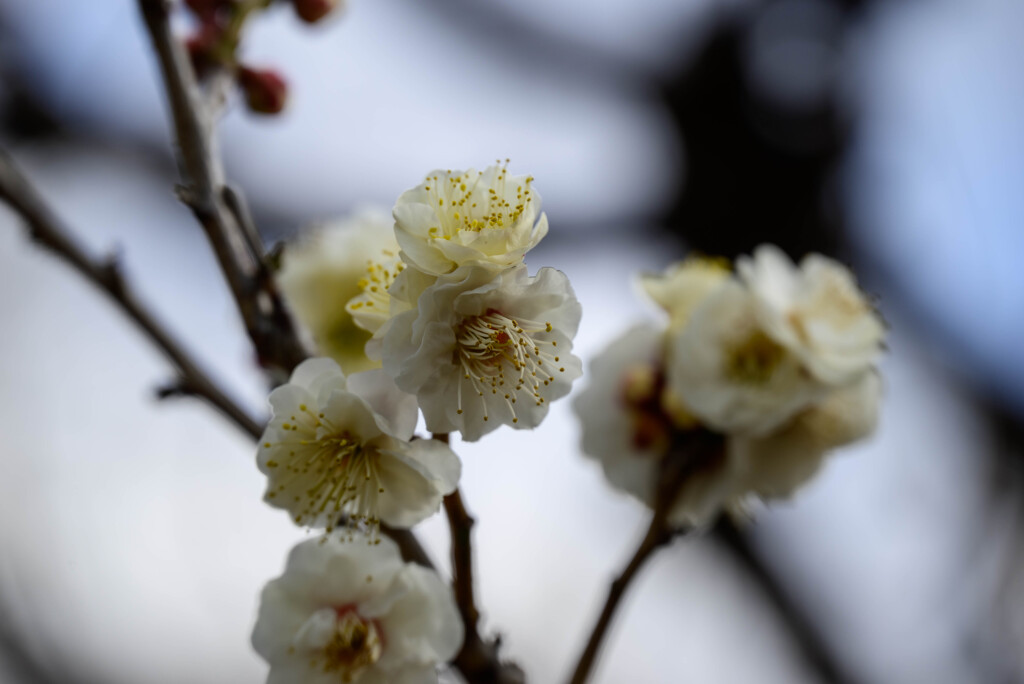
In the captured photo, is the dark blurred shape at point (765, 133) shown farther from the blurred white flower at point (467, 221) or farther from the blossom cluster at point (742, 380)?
the blurred white flower at point (467, 221)

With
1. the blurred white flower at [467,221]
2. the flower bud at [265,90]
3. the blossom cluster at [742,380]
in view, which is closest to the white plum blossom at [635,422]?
the blossom cluster at [742,380]

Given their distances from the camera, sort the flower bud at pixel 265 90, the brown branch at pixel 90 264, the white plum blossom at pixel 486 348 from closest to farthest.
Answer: the white plum blossom at pixel 486 348, the brown branch at pixel 90 264, the flower bud at pixel 265 90

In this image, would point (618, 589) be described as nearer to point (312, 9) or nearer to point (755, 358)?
A: point (755, 358)

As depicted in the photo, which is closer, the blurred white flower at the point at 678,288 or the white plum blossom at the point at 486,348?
the white plum blossom at the point at 486,348

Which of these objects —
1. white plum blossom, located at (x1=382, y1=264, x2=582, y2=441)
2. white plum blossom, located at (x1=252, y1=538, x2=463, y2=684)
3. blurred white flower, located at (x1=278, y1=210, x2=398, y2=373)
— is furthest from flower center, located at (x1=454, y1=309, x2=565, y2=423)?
blurred white flower, located at (x1=278, y1=210, x2=398, y2=373)

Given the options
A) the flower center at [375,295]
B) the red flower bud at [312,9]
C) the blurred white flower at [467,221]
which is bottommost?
the flower center at [375,295]
